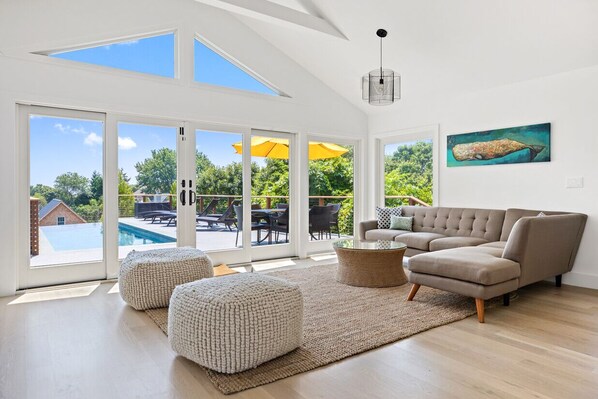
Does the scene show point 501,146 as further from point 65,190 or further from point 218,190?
point 65,190

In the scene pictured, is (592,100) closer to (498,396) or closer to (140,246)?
(498,396)

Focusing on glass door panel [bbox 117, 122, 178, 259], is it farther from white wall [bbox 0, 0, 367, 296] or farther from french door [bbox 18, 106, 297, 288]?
white wall [bbox 0, 0, 367, 296]

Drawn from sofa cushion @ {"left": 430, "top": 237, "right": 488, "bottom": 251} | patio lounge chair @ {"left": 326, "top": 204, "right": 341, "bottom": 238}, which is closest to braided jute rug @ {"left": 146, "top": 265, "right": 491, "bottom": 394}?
sofa cushion @ {"left": 430, "top": 237, "right": 488, "bottom": 251}

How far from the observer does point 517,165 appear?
4.78m

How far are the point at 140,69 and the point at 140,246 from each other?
209 cm

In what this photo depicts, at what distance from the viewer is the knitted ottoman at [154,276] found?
10.8 ft

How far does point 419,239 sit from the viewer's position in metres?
4.84

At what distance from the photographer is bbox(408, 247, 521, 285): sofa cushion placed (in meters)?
3.07

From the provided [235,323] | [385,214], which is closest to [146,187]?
[235,323]

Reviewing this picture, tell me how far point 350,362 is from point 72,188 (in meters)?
3.60

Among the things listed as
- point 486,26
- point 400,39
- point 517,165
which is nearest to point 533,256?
point 517,165

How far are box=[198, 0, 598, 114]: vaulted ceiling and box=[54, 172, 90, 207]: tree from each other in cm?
240

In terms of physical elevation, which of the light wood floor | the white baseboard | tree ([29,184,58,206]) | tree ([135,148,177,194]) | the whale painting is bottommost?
the light wood floor

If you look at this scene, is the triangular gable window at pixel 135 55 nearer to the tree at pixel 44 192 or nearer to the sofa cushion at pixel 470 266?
the tree at pixel 44 192
